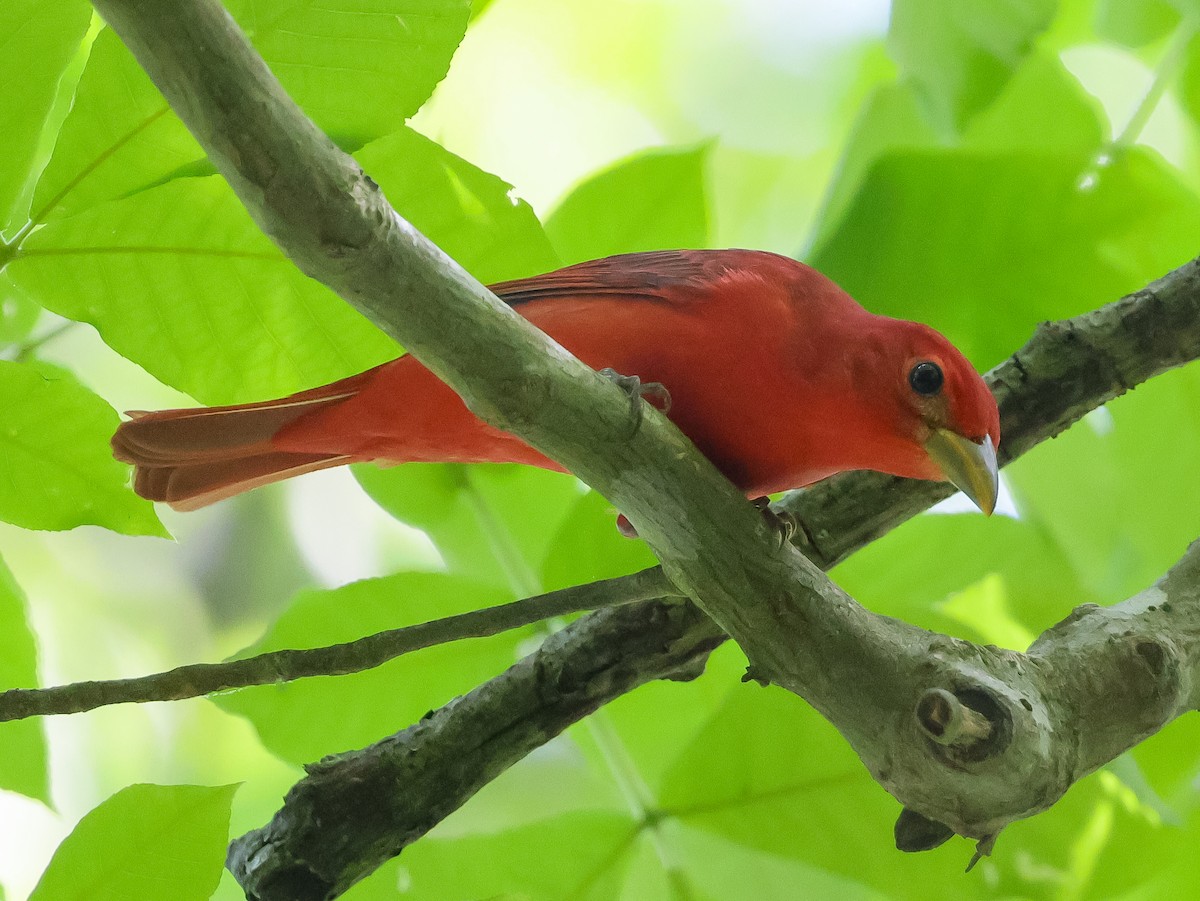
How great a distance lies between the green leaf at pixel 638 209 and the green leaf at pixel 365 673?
1.52 feet

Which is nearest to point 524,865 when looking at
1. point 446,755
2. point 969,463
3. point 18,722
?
point 446,755

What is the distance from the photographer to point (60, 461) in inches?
42.0

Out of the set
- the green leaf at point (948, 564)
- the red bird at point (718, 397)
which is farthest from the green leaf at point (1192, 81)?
the red bird at point (718, 397)

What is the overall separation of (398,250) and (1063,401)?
777 millimetres

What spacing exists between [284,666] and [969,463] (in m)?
0.62

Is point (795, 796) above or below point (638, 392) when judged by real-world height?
below

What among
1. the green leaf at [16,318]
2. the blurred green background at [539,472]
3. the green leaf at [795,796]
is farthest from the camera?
the green leaf at [16,318]

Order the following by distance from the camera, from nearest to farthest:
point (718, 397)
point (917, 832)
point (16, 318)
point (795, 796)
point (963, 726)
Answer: point (963, 726)
point (917, 832)
point (718, 397)
point (795, 796)
point (16, 318)

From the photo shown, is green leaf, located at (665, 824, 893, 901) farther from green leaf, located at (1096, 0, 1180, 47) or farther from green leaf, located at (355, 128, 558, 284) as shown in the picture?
green leaf, located at (1096, 0, 1180, 47)

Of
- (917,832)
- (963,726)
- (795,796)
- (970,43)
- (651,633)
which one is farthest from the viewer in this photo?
(970,43)

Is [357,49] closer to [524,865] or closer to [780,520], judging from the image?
[780,520]

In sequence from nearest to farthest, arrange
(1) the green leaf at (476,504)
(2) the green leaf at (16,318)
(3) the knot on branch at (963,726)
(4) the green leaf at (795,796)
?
(3) the knot on branch at (963,726) → (4) the green leaf at (795,796) → (2) the green leaf at (16,318) → (1) the green leaf at (476,504)

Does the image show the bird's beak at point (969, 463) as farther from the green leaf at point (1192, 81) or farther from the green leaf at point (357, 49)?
the green leaf at point (1192, 81)

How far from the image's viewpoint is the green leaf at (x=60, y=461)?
1041mm
